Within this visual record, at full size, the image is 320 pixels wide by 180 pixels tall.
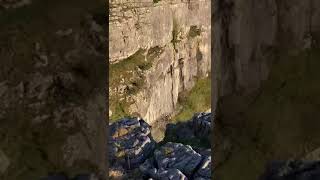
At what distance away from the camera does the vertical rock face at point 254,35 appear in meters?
2.12

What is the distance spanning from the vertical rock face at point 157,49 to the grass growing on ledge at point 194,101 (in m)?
0.29

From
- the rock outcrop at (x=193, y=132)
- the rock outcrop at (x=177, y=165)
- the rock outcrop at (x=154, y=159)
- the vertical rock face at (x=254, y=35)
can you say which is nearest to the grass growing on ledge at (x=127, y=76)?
the rock outcrop at (x=193, y=132)

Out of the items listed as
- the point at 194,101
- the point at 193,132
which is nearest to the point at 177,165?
the point at 193,132

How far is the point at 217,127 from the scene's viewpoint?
2.40m

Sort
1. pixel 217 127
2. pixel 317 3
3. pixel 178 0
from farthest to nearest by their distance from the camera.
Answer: pixel 178 0 < pixel 217 127 < pixel 317 3

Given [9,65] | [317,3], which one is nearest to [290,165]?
[317,3]

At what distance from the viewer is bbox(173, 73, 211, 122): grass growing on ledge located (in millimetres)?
16717

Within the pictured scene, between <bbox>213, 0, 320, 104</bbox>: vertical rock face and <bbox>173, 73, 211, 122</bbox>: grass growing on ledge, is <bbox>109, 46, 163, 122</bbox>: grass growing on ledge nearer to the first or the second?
<bbox>173, 73, 211, 122</bbox>: grass growing on ledge

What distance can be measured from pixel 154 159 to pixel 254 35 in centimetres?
374

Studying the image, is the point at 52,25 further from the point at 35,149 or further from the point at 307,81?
the point at 307,81

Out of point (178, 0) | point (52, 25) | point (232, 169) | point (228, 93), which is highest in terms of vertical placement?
point (178, 0)

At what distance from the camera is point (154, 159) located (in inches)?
228

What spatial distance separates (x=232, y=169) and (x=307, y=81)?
1.83 ft

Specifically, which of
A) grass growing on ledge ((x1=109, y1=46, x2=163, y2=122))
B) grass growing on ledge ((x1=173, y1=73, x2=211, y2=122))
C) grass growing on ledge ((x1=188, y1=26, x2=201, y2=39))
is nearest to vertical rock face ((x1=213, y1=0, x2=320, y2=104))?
grass growing on ledge ((x1=109, y1=46, x2=163, y2=122))
